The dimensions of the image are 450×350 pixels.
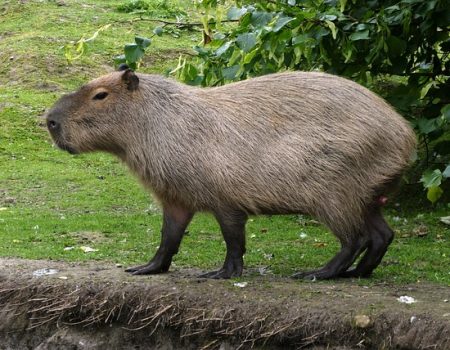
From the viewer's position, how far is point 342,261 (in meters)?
5.65

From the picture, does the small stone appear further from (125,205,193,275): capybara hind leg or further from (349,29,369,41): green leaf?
(349,29,369,41): green leaf

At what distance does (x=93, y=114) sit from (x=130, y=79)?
0.97 ft

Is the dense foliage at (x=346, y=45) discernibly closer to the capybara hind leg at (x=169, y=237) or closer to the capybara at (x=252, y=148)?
the capybara at (x=252, y=148)

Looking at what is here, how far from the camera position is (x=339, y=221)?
548cm

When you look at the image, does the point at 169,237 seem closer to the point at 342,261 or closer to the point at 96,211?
the point at 342,261

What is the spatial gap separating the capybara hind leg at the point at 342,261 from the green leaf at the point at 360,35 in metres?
1.44

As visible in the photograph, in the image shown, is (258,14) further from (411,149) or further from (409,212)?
(409,212)

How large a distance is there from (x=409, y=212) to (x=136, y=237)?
2.43m

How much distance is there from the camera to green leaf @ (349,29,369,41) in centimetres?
632

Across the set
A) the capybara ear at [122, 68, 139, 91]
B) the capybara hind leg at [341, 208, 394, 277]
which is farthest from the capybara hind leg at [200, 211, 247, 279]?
the capybara ear at [122, 68, 139, 91]

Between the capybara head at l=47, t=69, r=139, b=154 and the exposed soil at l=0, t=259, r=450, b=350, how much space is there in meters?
0.80

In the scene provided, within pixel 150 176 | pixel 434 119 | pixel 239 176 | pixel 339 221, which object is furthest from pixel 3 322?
pixel 434 119

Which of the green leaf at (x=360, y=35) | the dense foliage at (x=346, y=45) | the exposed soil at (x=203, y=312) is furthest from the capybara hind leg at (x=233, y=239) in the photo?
the green leaf at (x=360, y=35)

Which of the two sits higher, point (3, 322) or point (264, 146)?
point (264, 146)
